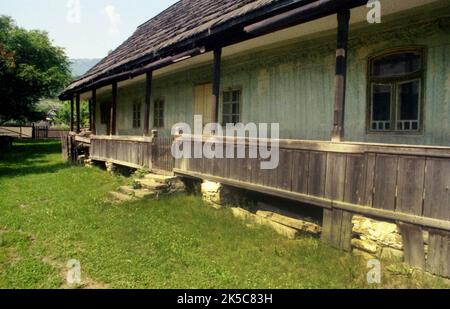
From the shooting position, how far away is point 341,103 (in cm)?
476

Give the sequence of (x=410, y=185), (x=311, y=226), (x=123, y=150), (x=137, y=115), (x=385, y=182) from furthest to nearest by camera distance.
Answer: (x=137, y=115), (x=123, y=150), (x=311, y=226), (x=385, y=182), (x=410, y=185)

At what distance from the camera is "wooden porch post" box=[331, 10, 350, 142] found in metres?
4.77

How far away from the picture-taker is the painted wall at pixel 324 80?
5410 mm

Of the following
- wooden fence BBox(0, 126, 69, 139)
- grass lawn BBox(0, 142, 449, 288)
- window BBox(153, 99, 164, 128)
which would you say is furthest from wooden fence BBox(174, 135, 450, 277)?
wooden fence BBox(0, 126, 69, 139)

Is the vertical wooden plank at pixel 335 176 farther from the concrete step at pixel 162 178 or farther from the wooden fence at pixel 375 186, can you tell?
the concrete step at pixel 162 178

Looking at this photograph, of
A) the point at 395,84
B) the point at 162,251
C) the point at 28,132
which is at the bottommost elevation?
the point at 162,251

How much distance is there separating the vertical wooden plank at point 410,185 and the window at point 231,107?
211 inches

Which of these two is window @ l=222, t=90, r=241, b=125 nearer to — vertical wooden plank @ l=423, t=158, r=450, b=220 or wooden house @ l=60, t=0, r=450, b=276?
wooden house @ l=60, t=0, r=450, b=276

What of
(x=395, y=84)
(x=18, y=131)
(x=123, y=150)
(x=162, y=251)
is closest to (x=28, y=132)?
(x=18, y=131)

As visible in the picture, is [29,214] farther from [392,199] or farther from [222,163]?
[392,199]

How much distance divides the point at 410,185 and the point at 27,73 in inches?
969

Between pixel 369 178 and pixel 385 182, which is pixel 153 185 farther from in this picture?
pixel 385 182

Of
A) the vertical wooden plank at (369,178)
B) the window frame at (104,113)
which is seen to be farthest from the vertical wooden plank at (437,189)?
the window frame at (104,113)

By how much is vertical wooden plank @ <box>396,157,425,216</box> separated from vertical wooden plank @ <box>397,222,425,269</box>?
197mm
